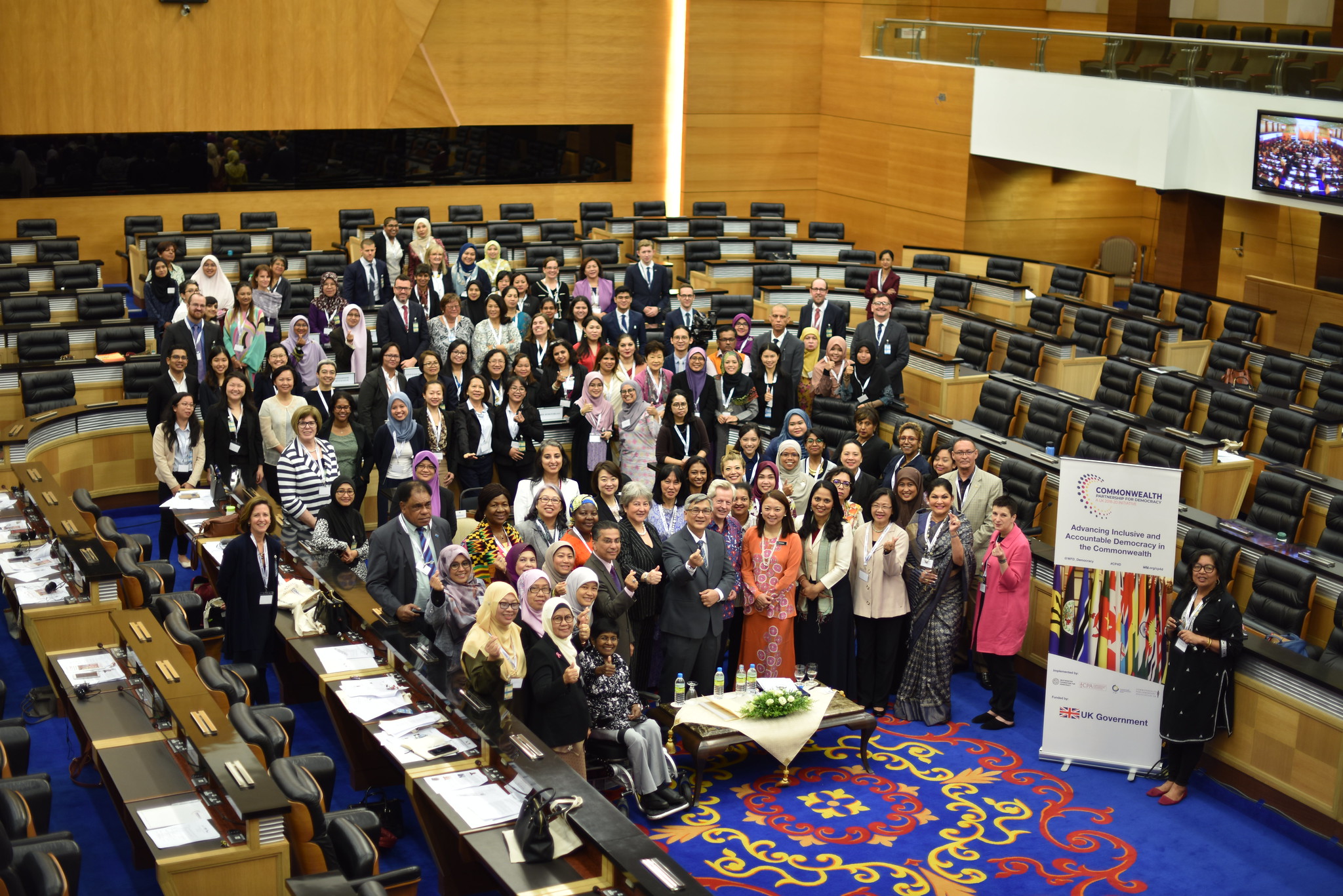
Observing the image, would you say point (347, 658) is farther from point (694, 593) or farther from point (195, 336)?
point (195, 336)

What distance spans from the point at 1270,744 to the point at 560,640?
366 cm

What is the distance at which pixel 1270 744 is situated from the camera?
22.1 ft

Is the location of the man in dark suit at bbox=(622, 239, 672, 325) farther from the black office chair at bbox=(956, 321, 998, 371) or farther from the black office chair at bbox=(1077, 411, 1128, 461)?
the black office chair at bbox=(1077, 411, 1128, 461)

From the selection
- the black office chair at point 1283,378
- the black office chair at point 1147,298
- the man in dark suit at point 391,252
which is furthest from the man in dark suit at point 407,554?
the black office chair at point 1147,298

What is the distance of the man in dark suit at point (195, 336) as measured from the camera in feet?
31.8

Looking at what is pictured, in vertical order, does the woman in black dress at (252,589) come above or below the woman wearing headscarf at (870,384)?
below

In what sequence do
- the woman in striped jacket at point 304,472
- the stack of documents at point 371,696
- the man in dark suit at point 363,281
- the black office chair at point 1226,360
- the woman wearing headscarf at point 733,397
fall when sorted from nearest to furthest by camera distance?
the stack of documents at point 371,696 → the woman in striped jacket at point 304,472 → the woman wearing headscarf at point 733,397 → the man in dark suit at point 363,281 → the black office chair at point 1226,360

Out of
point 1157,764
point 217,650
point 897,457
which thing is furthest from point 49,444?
point 1157,764

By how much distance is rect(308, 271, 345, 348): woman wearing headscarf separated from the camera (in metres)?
10.7

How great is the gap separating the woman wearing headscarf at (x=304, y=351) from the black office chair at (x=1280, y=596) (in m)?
6.42

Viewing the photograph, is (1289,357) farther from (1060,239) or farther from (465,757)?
(465,757)

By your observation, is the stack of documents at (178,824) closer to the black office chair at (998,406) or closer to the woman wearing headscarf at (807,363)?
the woman wearing headscarf at (807,363)

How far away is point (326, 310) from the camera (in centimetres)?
1072

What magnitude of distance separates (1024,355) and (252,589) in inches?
311
